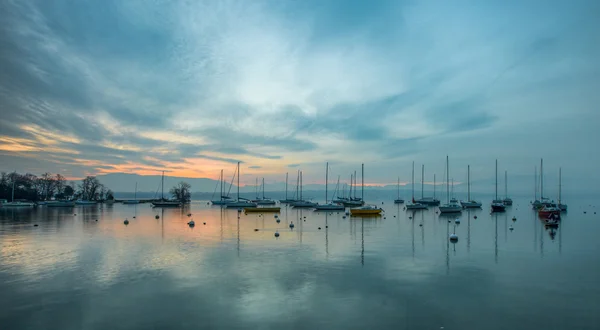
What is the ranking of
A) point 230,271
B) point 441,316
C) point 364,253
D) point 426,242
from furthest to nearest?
1. point 426,242
2. point 364,253
3. point 230,271
4. point 441,316

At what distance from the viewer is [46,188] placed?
120625 mm

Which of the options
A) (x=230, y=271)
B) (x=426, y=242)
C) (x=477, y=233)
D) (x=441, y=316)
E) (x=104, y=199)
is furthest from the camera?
(x=104, y=199)

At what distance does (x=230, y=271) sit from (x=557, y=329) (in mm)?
14549

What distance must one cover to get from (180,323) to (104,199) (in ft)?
443

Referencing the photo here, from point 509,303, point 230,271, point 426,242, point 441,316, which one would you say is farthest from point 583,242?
point 230,271

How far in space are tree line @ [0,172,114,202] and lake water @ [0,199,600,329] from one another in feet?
320

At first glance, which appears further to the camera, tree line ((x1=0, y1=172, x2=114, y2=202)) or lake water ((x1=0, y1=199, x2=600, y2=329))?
tree line ((x1=0, y1=172, x2=114, y2=202))

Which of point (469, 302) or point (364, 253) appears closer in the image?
point (469, 302)

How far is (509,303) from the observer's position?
47.4 feet

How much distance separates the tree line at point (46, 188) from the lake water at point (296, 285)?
97.5 metres

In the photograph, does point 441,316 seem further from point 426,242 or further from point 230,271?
point 426,242

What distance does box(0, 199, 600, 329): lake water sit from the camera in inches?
495

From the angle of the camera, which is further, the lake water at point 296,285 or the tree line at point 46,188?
the tree line at point 46,188

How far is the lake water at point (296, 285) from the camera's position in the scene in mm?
12562
